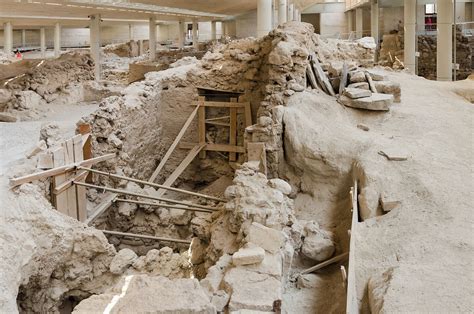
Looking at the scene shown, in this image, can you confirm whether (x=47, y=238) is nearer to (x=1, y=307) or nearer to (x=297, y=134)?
(x=1, y=307)

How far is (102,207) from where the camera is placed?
958 cm

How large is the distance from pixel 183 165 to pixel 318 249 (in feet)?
21.4

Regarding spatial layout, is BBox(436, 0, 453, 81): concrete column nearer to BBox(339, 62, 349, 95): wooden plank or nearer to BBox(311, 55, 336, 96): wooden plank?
BBox(339, 62, 349, 95): wooden plank

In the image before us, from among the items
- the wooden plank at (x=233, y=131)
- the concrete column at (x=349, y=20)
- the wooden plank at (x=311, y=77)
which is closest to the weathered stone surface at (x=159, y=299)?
the wooden plank at (x=311, y=77)

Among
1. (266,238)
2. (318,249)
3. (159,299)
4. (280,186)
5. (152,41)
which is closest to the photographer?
(159,299)

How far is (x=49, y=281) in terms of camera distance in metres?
6.99

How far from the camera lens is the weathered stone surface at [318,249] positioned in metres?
7.08

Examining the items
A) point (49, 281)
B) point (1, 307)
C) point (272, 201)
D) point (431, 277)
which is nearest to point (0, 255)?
point (1, 307)

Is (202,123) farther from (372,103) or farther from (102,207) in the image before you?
(372,103)

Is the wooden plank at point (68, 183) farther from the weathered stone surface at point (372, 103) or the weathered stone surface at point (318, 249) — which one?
the weathered stone surface at point (372, 103)

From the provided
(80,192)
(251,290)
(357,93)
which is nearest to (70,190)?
(80,192)

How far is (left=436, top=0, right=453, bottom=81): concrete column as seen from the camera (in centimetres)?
1741

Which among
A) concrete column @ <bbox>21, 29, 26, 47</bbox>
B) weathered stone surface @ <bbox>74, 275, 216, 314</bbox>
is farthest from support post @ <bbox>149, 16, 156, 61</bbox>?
weathered stone surface @ <bbox>74, 275, 216, 314</bbox>

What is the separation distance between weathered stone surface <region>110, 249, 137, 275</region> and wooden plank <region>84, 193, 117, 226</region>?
1410 millimetres
